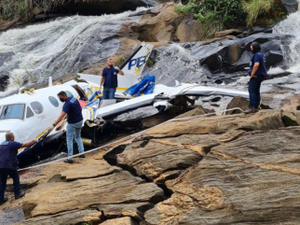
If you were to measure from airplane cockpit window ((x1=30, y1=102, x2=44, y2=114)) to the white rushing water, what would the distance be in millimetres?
9265

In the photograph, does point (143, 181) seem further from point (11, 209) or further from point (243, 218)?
point (11, 209)

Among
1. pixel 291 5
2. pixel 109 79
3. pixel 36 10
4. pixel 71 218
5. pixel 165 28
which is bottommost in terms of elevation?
pixel 71 218

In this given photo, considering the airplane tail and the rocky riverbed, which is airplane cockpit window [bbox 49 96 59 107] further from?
the airplane tail

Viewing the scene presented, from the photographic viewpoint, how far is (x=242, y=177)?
17.1 ft

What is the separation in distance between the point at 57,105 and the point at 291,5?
13928 millimetres

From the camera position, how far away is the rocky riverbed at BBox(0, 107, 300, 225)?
188 inches

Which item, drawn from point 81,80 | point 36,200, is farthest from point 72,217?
point 81,80

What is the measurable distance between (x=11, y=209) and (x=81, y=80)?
301 inches

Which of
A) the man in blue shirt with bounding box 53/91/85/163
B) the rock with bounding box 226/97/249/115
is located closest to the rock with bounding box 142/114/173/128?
the rock with bounding box 226/97/249/115

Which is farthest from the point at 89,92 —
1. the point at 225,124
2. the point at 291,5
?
the point at 291,5

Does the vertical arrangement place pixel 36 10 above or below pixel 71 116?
above

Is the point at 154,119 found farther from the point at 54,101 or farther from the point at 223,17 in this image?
the point at 223,17

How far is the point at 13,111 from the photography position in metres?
10.4

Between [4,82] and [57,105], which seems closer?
[57,105]
